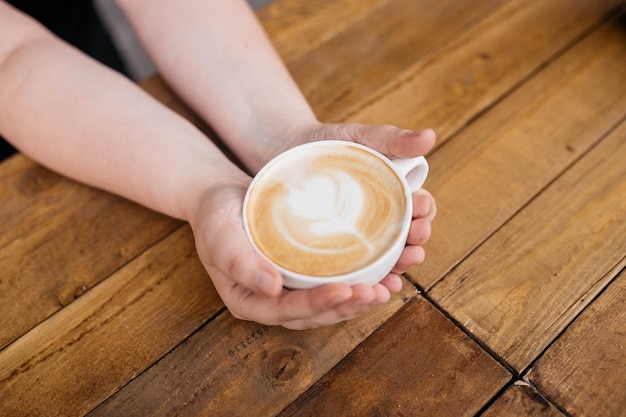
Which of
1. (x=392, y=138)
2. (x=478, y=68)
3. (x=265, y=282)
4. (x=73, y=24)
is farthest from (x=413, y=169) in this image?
(x=73, y=24)

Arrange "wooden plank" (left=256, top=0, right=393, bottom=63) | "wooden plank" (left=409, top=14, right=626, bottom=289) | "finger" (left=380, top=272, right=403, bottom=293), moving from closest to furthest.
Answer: "finger" (left=380, top=272, right=403, bottom=293), "wooden plank" (left=409, top=14, right=626, bottom=289), "wooden plank" (left=256, top=0, right=393, bottom=63)

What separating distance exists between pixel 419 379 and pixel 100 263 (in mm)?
507

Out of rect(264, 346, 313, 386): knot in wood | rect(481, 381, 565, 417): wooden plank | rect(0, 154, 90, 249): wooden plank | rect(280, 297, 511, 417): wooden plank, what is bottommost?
rect(481, 381, 565, 417): wooden plank

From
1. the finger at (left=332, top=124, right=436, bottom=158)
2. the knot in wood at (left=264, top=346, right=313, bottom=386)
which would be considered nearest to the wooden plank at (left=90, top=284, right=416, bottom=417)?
the knot in wood at (left=264, top=346, right=313, bottom=386)

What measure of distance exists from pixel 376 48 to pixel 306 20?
163 mm

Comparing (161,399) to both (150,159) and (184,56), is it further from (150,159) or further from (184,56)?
(184,56)

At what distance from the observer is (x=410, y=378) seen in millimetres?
718

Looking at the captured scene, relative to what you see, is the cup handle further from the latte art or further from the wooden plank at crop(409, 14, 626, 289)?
the wooden plank at crop(409, 14, 626, 289)

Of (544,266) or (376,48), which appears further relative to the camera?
(376,48)

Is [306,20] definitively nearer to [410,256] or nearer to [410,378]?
[410,256]

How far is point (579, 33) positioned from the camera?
3.53 ft

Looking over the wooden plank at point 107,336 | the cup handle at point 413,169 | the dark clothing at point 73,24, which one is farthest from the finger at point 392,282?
the dark clothing at point 73,24

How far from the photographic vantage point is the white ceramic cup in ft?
2.13

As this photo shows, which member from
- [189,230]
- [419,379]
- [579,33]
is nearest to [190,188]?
[189,230]
